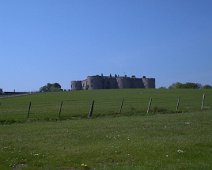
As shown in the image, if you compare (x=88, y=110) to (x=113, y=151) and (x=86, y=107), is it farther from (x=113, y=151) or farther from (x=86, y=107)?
(x=113, y=151)

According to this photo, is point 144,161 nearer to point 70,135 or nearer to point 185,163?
point 185,163

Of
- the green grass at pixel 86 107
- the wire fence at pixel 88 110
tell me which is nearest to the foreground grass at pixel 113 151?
the green grass at pixel 86 107

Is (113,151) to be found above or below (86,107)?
below

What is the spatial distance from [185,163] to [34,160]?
5152mm

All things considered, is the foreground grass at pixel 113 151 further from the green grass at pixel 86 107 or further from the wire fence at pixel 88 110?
the wire fence at pixel 88 110

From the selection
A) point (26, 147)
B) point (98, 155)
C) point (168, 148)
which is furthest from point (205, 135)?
point (26, 147)

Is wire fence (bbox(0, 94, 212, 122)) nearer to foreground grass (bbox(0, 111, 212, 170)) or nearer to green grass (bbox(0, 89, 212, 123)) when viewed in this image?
green grass (bbox(0, 89, 212, 123))

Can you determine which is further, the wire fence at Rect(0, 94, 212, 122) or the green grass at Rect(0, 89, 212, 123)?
the green grass at Rect(0, 89, 212, 123)

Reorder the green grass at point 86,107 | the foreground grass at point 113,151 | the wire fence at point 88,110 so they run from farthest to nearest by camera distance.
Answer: the green grass at point 86,107 < the wire fence at point 88,110 < the foreground grass at point 113,151

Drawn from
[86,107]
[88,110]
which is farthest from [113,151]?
[86,107]

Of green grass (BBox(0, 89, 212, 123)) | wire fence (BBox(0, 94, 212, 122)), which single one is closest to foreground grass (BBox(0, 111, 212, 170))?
green grass (BBox(0, 89, 212, 123))

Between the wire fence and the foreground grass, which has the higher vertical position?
the wire fence

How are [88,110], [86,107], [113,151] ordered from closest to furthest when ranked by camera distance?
[113,151] < [88,110] < [86,107]

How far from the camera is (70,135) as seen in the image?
2295 cm
